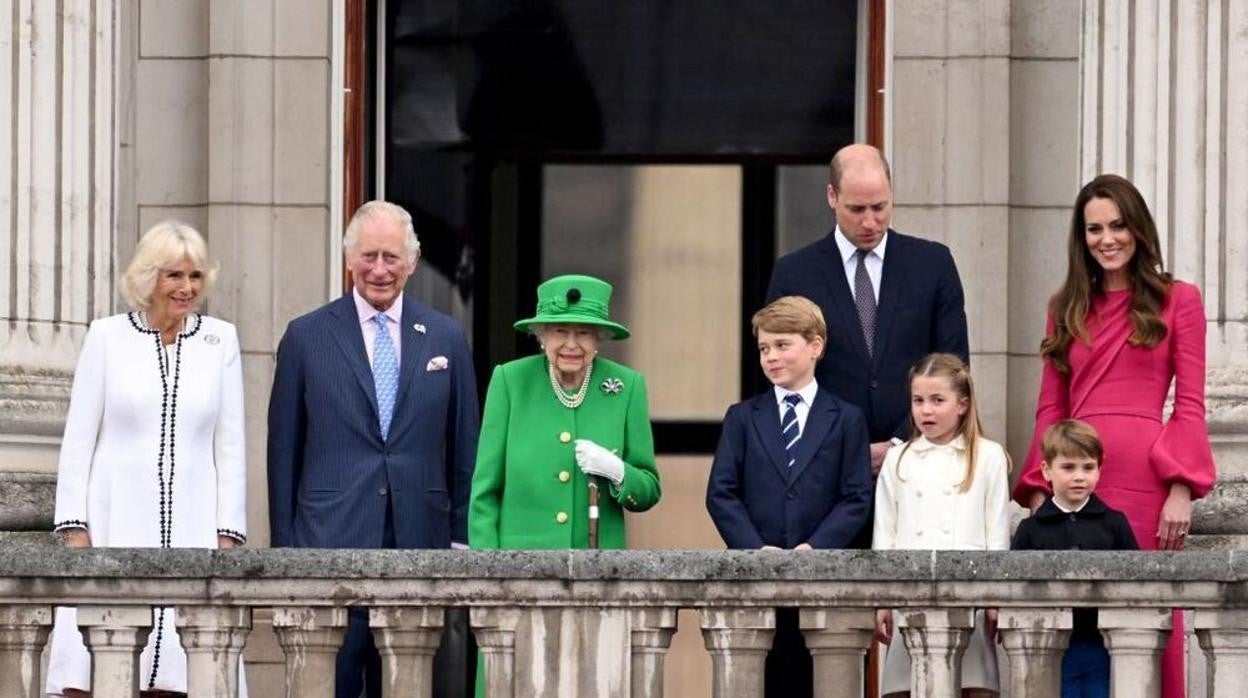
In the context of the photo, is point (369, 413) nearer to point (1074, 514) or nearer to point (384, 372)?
point (384, 372)

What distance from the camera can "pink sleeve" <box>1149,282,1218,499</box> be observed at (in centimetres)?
1028

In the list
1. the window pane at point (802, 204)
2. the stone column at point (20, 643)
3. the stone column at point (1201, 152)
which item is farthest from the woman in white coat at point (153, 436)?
the window pane at point (802, 204)

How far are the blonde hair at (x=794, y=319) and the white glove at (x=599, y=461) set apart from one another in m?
0.68

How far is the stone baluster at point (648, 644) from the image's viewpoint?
9539 mm

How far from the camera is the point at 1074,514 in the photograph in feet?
33.1

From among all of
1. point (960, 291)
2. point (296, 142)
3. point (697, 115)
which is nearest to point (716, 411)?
point (697, 115)

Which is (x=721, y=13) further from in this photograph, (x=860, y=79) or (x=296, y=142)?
(x=296, y=142)

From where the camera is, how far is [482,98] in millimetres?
14148

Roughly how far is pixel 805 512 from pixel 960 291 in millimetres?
1123

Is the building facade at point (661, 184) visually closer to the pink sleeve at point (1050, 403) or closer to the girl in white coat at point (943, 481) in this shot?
the pink sleeve at point (1050, 403)

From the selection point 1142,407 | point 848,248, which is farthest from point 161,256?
point 1142,407

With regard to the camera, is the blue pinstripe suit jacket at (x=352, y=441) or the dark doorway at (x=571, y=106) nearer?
the blue pinstripe suit jacket at (x=352, y=441)

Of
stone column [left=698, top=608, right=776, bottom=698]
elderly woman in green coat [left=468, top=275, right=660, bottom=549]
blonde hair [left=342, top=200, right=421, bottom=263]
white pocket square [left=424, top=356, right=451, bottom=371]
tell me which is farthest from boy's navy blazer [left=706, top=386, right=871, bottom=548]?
blonde hair [left=342, top=200, right=421, bottom=263]

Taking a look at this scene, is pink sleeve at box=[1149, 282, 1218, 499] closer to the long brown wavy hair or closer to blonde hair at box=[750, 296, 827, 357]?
the long brown wavy hair
